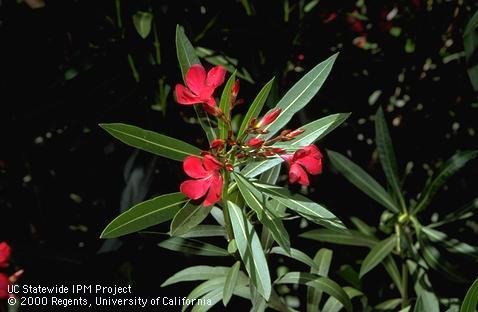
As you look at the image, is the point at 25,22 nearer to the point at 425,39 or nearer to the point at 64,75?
the point at 64,75

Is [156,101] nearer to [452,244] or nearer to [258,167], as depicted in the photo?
[258,167]

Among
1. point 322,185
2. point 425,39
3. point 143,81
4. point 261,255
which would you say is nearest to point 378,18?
point 425,39

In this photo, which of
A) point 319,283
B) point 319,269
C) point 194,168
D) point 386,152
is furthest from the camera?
point 386,152

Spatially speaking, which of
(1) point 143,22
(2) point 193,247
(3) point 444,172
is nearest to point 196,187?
(2) point 193,247

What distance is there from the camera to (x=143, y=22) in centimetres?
144

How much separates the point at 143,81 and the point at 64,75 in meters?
0.21

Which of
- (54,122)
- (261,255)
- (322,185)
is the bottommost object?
(261,255)

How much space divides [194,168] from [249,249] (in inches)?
7.4

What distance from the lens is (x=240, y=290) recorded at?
133cm

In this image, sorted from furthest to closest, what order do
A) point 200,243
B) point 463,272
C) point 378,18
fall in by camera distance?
1. point 378,18
2. point 463,272
3. point 200,243

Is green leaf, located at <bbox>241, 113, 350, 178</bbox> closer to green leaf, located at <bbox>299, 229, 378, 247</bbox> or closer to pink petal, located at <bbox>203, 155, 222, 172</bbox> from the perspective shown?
pink petal, located at <bbox>203, 155, 222, 172</bbox>

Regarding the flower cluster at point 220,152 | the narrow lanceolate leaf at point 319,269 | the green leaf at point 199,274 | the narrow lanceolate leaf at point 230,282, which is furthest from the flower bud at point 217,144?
the narrow lanceolate leaf at point 319,269

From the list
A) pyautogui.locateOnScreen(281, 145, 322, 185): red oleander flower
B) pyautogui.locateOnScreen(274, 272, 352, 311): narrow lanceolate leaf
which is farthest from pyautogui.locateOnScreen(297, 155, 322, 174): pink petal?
pyautogui.locateOnScreen(274, 272, 352, 311): narrow lanceolate leaf

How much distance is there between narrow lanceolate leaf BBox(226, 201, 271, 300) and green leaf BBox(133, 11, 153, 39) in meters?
0.59
